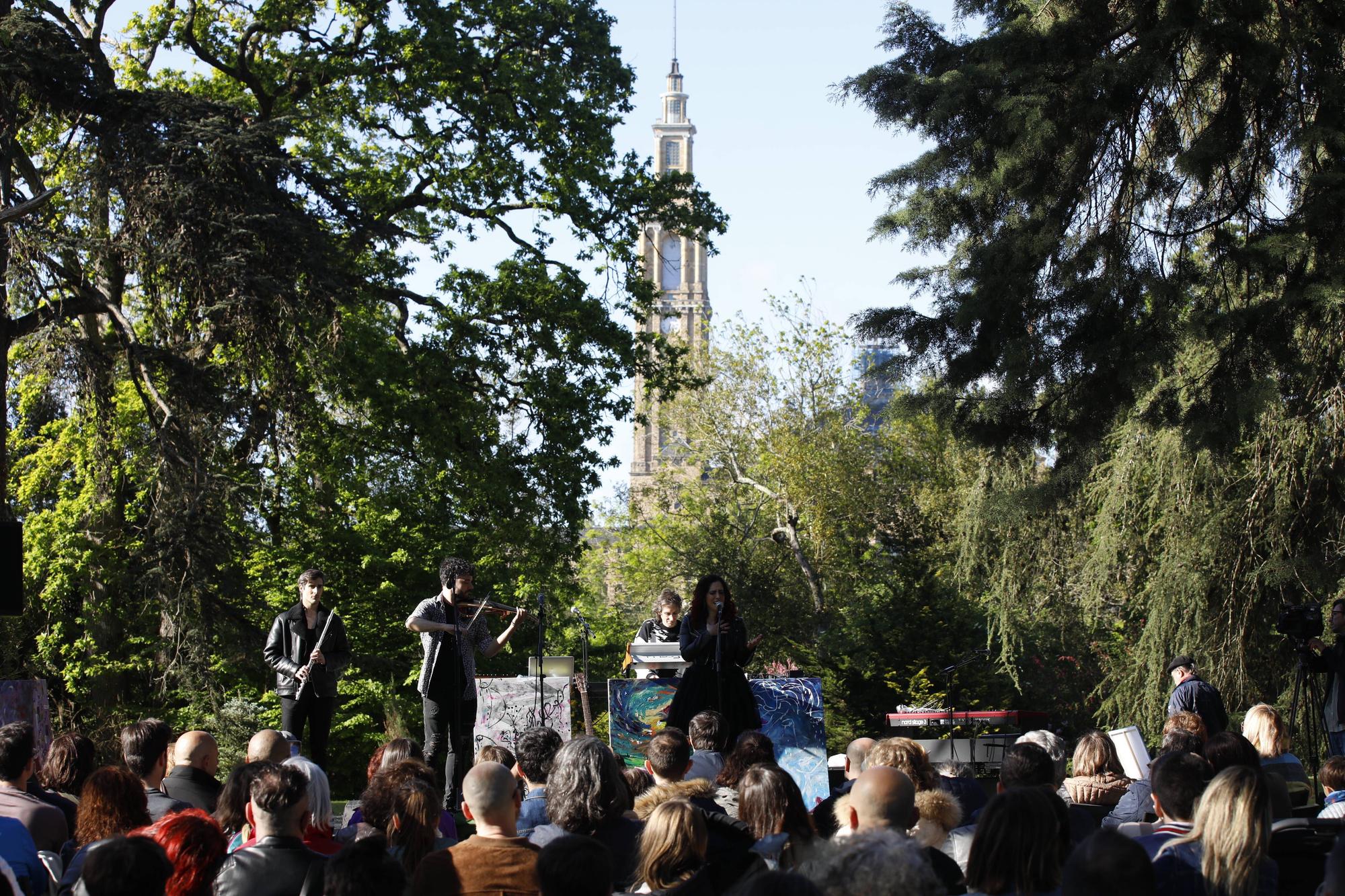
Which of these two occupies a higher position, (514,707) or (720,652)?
(720,652)

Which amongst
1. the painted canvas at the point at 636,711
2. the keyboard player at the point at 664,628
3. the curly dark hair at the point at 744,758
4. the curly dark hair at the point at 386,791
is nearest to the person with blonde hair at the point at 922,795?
the curly dark hair at the point at 744,758

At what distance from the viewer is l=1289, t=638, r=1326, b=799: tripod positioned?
1003 cm

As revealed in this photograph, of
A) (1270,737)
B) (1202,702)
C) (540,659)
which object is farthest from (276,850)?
(1202,702)

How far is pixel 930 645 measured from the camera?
16141 millimetres

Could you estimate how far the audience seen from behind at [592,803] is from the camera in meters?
4.76

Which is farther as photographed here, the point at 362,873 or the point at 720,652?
the point at 720,652

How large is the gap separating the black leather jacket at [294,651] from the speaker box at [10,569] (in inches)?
67.5

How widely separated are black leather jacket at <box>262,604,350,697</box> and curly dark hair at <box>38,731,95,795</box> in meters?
2.92

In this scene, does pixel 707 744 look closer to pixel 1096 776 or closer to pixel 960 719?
pixel 1096 776

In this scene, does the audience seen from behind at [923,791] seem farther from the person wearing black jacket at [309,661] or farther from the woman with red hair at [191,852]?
the person wearing black jacket at [309,661]

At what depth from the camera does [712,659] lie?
28.1ft

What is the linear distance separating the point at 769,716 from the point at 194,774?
4.52 metres

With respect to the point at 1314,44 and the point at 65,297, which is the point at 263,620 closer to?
the point at 65,297

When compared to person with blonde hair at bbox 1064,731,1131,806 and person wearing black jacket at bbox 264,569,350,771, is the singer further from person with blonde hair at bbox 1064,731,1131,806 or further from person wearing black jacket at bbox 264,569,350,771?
person with blonde hair at bbox 1064,731,1131,806
